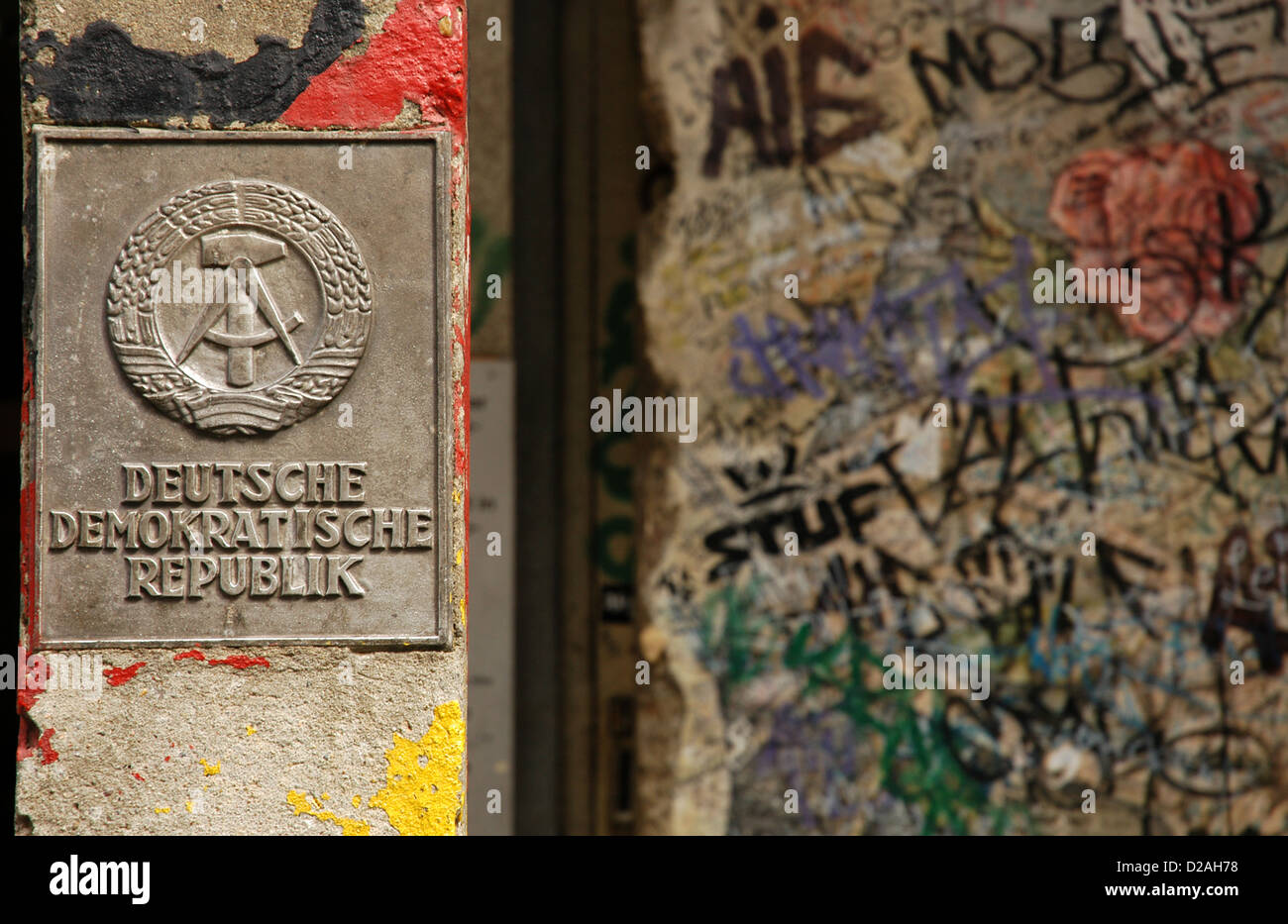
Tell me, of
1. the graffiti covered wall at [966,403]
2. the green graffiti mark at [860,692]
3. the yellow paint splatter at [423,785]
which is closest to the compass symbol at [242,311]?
the yellow paint splatter at [423,785]

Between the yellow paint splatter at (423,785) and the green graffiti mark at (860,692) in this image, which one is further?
the green graffiti mark at (860,692)

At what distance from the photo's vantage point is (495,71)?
4.01m

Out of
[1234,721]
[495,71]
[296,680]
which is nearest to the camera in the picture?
[296,680]

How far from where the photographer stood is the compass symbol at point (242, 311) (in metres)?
2.20

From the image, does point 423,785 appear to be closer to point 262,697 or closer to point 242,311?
point 262,697

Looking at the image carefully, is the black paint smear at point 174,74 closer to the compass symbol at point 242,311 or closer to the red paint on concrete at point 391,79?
→ the red paint on concrete at point 391,79

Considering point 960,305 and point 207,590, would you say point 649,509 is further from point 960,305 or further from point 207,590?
point 207,590

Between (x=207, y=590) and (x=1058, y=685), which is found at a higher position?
(x=207, y=590)

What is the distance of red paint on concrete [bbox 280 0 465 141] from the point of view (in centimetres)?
220

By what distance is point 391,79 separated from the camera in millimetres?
2209

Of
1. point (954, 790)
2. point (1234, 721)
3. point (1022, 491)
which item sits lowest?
point (954, 790)

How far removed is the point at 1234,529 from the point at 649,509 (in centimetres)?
206

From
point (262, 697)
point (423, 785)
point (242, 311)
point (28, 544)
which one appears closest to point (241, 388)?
point (242, 311)

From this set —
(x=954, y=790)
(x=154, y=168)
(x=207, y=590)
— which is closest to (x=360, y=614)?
(x=207, y=590)
